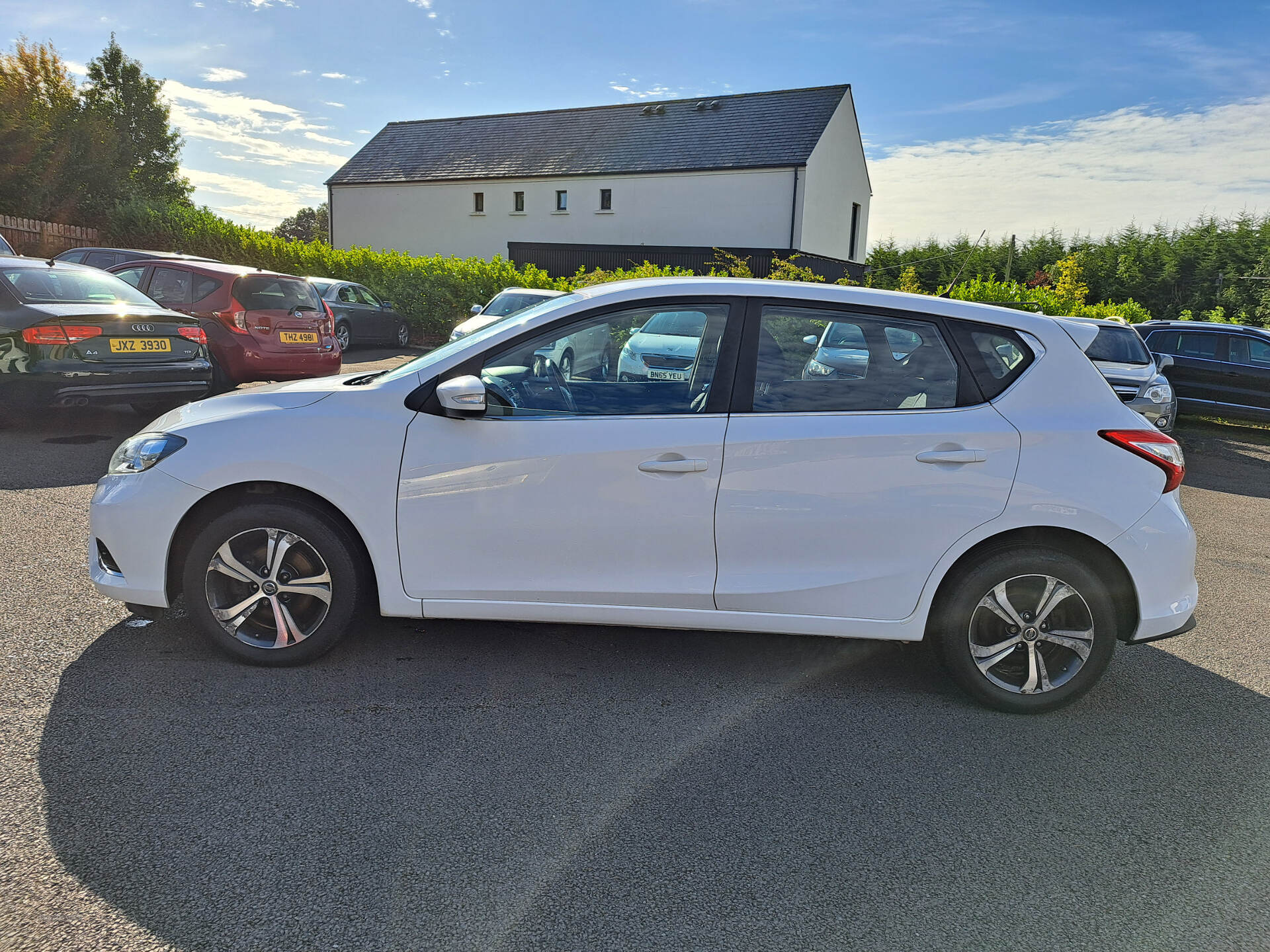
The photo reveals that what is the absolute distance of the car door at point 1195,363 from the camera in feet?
46.2

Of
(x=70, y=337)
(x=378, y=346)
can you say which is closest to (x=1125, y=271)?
(x=378, y=346)

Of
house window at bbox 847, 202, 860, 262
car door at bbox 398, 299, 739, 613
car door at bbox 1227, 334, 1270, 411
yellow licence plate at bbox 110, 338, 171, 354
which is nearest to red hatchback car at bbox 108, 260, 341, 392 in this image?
yellow licence plate at bbox 110, 338, 171, 354

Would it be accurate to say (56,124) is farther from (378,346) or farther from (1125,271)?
(1125,271)

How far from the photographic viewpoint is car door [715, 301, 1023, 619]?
3584 mm

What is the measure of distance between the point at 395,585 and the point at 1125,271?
1584 inches

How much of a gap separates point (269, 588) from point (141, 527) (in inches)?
22.5

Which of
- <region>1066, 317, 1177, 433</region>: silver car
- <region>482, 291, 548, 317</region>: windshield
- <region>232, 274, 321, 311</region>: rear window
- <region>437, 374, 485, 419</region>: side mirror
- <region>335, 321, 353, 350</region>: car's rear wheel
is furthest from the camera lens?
<region>335, 321, 353, 350</region>: car's rear wheel

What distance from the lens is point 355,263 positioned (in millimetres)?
24938

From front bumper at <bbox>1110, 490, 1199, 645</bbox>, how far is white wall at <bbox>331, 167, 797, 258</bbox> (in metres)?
32.1

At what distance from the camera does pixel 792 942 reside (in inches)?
91.8

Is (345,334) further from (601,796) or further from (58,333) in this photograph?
(601,796)

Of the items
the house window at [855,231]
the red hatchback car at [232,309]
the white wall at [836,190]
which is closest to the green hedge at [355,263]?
the red hatchback car at [232,309]

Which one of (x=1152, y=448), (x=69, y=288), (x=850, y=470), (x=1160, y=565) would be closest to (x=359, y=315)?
(x=69, y=288)

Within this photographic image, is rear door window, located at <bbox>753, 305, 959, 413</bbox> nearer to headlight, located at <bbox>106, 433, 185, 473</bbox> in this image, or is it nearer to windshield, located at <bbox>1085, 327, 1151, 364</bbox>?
headlight, located at <bbox>106, 433, 185, 473</bbox>
